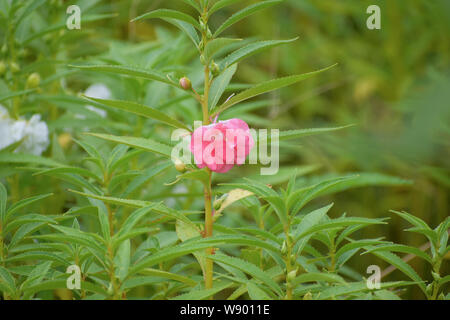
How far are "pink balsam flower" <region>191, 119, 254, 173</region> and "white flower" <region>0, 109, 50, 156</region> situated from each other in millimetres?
395

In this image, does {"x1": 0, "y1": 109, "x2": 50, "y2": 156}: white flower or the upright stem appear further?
{"x1": 0, "y1": 109, "x2": 50, "y2": 156}: white flower

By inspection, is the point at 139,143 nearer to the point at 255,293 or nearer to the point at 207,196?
the point at 207,196

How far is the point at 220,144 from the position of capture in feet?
2.13

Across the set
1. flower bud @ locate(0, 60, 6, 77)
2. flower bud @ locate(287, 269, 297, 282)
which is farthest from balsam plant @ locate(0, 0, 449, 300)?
flower bud @ locate(0, 60, 6, 77)

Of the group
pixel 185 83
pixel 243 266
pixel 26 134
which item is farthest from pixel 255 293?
pixel 26 134

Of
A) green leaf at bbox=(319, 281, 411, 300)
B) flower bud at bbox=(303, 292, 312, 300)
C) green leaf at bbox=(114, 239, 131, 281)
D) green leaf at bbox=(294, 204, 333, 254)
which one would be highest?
green leaf at bbox=(294, 204, 333, 254)

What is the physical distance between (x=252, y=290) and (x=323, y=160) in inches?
44.6

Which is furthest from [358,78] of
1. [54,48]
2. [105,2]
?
[54,48]

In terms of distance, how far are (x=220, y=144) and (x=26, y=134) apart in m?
0.44

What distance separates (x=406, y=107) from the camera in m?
1.58

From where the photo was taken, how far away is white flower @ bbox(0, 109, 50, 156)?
94 centimetres

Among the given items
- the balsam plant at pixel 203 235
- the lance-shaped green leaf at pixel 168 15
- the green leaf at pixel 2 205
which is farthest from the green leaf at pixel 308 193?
the green leaf at pixel 2 205

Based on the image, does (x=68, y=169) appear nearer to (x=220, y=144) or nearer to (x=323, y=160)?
(x=220, y=144)

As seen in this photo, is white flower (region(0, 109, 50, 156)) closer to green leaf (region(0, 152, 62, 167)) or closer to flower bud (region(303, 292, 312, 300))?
green leaf (region(0, 152, 62, 167))
